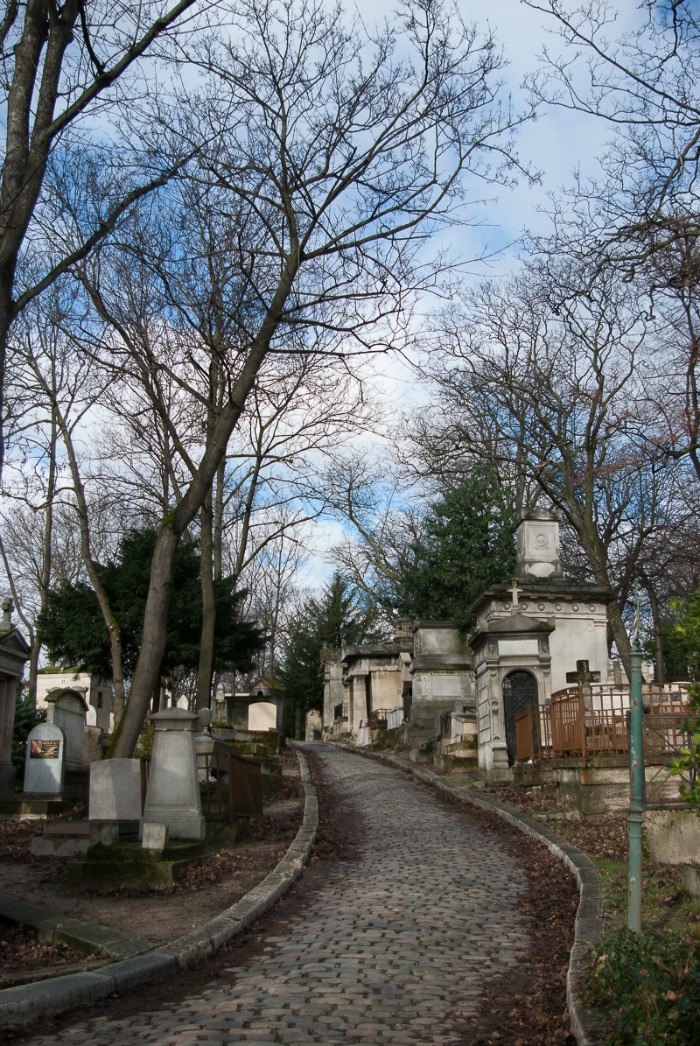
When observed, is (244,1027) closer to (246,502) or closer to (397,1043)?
(397,1043)

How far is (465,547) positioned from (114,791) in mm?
20454

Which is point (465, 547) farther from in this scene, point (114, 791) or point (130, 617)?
point (114, 791)

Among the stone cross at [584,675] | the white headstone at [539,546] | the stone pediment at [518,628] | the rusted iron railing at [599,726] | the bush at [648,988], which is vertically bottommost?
the bush at [648,988]

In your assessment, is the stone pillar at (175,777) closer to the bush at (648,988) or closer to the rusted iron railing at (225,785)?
the rusted iron railing at (225,785)

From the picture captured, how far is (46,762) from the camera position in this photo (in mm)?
16172

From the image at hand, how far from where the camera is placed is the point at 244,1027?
4.77 meters

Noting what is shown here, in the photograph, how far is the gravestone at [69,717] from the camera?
17.4 metres

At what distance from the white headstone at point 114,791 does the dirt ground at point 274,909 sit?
0.74 m

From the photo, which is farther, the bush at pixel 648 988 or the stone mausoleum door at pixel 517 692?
the stone mausoleum door at pixel 517 692

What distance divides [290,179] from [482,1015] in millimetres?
8888

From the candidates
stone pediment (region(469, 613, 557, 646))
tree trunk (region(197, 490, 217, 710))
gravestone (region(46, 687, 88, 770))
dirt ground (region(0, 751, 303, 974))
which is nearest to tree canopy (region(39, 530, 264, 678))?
tree trunk (region(197, 490, 217, 710))

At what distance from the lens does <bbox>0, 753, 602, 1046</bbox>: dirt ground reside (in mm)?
5012

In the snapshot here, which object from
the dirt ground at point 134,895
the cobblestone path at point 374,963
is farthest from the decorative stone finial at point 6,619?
the cobblestone path at point 374,963

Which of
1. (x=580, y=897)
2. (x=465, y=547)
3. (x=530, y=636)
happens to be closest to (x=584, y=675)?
(x=530, y=636)
